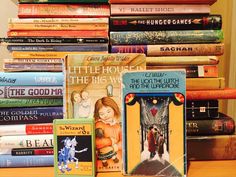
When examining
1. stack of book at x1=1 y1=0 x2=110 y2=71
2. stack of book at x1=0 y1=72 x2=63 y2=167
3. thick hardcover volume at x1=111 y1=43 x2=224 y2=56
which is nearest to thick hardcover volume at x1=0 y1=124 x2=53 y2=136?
stack of book at x1=0 y1=72 x2=63 y2=167

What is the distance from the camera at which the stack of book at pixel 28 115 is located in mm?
768

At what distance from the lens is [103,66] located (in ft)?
2.49

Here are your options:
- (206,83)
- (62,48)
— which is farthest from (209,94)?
(62,48)

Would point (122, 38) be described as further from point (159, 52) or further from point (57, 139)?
point (57, 139)

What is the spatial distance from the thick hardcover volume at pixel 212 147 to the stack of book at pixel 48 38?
30 centimetres

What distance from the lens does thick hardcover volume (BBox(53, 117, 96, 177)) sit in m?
0.71

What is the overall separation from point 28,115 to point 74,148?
0.15m

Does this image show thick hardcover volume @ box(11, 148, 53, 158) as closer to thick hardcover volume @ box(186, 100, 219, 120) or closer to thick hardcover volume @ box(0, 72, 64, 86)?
thick hardcover volume @ box(0, 72, 64, 86)

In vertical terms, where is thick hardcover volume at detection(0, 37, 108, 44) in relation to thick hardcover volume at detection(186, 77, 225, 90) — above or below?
above

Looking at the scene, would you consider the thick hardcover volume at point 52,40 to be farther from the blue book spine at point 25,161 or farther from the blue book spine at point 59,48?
the blue book spine at point 25,161

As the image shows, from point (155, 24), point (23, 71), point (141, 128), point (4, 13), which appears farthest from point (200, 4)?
point (4, 13)

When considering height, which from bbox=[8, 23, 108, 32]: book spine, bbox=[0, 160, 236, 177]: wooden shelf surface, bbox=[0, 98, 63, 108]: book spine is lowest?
bbox=[0, 160, 236, 177]: wooden shelf surface

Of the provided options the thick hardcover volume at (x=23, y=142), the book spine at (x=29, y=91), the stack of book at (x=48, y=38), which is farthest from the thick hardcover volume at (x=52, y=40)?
the thick hardcover volume at (x=23, y=142)

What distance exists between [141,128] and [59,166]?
0.63 ft
